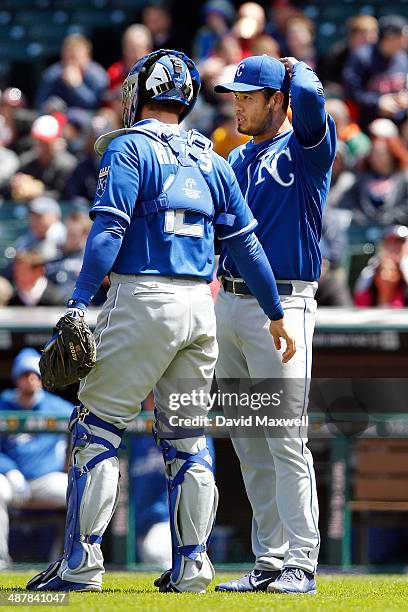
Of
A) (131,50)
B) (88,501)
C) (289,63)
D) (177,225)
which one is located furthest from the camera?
(131,50)

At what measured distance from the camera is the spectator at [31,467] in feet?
24.1

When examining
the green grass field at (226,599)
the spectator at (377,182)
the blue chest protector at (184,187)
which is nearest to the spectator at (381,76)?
the spectator at (377,182)

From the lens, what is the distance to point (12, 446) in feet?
24.7

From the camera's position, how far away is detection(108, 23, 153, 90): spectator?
13078 mm

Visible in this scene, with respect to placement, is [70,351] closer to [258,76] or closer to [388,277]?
[258,76]

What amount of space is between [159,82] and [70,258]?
500 centimetres

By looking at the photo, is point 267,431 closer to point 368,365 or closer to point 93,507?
point 93,507

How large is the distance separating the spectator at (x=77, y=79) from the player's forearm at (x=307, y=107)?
8.57 meters

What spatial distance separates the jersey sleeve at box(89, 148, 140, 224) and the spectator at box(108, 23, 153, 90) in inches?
336

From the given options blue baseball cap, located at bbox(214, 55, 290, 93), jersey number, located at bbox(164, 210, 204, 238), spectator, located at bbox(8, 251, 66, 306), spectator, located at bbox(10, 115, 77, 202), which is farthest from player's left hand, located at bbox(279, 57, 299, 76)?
spectator, located at bbox(10, 115, 77, 202)

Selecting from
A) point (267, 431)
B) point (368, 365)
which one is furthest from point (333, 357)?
point (267, 431)

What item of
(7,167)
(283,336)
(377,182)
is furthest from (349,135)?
(283,336)

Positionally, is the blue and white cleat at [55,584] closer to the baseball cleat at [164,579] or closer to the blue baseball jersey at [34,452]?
the baseball cleat at [164,579]

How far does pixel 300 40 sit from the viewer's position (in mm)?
12375
